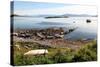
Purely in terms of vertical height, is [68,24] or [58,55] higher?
[68,24]

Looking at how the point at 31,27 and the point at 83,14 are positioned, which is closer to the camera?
the point at 31,27

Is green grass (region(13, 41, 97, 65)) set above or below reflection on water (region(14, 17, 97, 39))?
below

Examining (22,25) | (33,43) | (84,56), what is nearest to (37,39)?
(33,43)

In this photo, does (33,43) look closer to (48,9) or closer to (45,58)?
(45,58)
